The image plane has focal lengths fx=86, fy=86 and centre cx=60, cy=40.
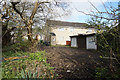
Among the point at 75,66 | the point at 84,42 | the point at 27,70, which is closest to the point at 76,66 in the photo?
the point at 75,66

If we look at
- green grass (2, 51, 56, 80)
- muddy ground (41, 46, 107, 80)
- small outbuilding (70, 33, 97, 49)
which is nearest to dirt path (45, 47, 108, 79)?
muddy ground (41, 46, 107, 80)

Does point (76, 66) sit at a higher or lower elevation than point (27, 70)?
lower

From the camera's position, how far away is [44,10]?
10.5 metres

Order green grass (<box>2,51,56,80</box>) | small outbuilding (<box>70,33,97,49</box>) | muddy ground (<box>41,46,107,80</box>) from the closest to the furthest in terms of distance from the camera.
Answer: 1. green grass (<box>2,51,56,80</box>)
2. muddy ground (<box>41,46,107,80</box>)
3. small outbuilding (<box>70,33,97,49</box>)

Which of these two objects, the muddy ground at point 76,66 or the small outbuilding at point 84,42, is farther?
the small outbuilding at point 84,42

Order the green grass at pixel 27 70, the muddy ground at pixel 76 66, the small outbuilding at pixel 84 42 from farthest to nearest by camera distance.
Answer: the small outbuilding at pixel 84 42 < the muddy ground at pixel 76 66 < the green grass at pixel 27 70

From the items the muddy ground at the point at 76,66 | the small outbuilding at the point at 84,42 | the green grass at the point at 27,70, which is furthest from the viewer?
the small outbuilding at the point at 84,42

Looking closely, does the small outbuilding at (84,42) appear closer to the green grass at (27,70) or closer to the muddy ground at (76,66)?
the muddy ground at (76,66)

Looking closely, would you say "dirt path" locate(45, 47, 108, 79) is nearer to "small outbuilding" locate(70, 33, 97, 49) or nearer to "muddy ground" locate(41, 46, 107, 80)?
"muddy ground" locate(41, 46, 107, 80)

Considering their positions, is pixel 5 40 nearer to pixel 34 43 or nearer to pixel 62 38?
pixel 34 43

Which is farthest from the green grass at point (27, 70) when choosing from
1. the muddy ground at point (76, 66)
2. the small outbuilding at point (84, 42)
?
the small outbuilding at point (84, 42)

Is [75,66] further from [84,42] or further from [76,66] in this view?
[84,42]

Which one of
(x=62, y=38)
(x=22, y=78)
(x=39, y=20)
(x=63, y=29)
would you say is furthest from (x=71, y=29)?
(x=22, y=78)

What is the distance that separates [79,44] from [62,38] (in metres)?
9.07
